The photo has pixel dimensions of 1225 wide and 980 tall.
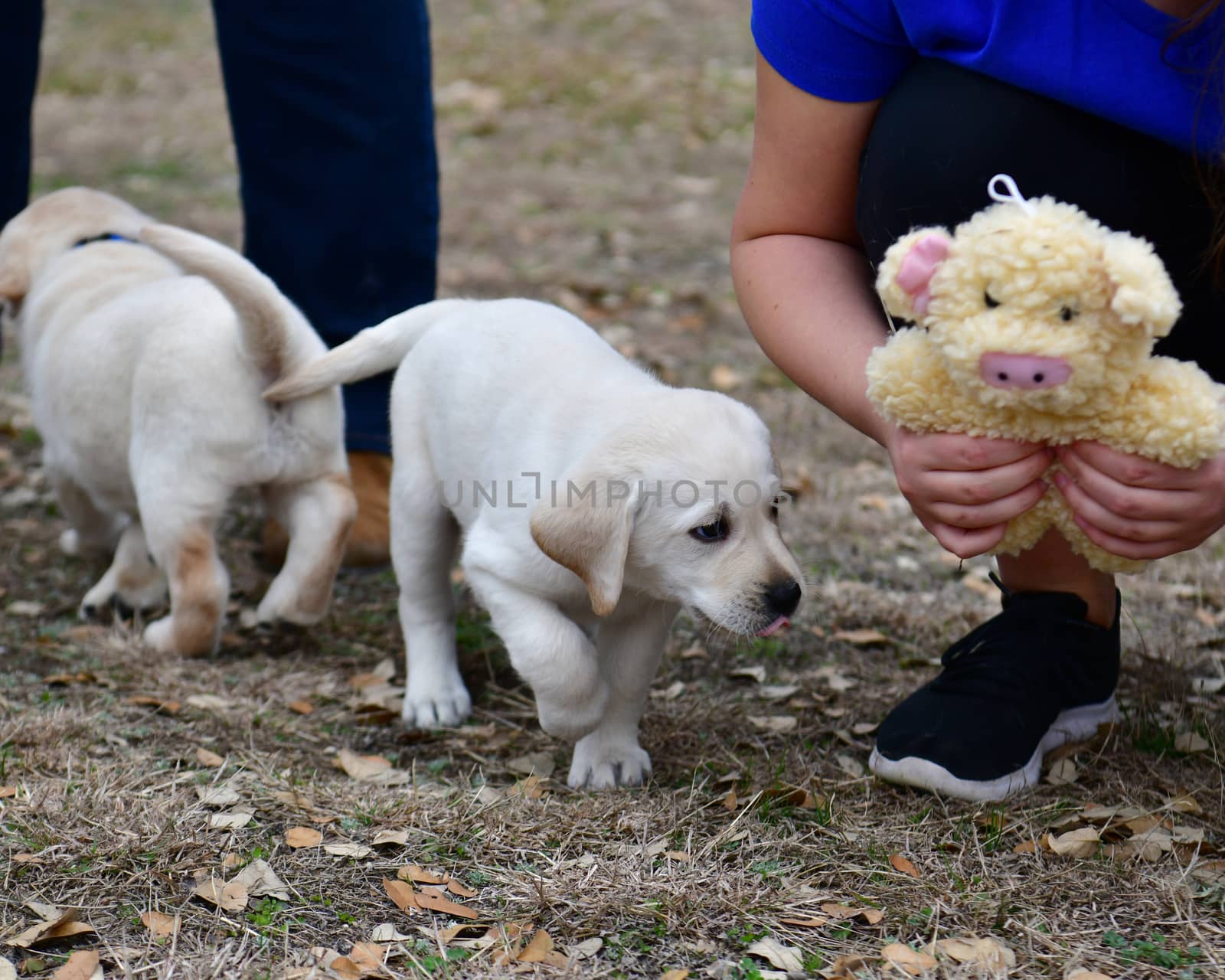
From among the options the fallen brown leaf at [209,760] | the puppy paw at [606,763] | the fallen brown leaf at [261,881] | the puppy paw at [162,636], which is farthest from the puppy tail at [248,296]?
the fallen brown leaf at [261,881]

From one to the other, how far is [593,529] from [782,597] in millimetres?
334

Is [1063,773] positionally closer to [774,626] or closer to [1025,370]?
[774,626]

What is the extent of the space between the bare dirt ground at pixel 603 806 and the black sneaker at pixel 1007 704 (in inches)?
2.2


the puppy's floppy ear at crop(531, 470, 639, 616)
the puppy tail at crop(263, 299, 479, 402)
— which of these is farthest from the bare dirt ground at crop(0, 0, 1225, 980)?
the puppy tail at crop(263, 299, 479, 402)

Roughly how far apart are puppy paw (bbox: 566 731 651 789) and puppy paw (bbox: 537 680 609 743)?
0.24 feet

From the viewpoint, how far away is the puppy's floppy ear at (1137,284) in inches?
59.5

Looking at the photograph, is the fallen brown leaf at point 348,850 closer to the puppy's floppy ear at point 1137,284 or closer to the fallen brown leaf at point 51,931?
the fallen brown leaf at point 51,931

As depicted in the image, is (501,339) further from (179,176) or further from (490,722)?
(179,176)

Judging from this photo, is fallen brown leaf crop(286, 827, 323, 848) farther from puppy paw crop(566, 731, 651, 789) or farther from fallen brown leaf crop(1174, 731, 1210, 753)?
fallen brown leaf crop(1174, 731, 1210, 753)

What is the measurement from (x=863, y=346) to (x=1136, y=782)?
3.14 ft

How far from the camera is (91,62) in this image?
10688mm

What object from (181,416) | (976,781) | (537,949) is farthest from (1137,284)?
(181,416)

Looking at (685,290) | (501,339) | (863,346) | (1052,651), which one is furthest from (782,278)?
(685,290)

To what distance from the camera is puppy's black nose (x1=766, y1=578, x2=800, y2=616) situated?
6.96 feet
